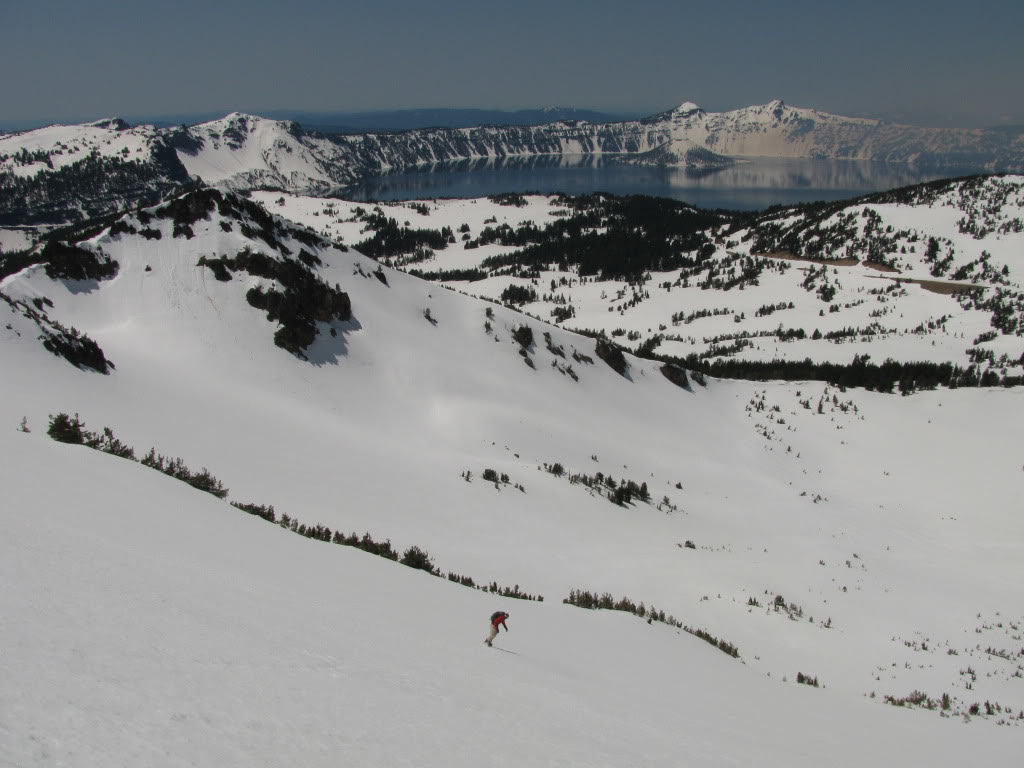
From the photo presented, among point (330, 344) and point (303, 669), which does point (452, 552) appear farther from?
point (330, 344)

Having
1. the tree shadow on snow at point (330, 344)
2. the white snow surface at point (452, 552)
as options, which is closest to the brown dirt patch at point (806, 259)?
the white snow surface at point (452, 552)

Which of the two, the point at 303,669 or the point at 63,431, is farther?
the point at 63,431

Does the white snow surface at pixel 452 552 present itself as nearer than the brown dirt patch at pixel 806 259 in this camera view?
Yes

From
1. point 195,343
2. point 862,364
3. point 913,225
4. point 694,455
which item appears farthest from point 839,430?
point 913,225

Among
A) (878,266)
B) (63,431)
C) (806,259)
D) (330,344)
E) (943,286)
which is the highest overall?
(806,259)

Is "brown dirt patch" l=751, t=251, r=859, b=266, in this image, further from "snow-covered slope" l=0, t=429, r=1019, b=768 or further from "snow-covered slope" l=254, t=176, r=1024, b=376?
"snow-covered slope" l=0, t=429, r=1019, b=768

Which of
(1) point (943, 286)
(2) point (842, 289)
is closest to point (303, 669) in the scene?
(2) point (842, 289)

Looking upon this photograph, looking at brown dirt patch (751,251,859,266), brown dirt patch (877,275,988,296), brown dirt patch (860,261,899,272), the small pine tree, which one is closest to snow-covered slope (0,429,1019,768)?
the small pine tree

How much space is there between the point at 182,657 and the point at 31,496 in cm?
462

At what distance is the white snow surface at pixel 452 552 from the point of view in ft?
14.0

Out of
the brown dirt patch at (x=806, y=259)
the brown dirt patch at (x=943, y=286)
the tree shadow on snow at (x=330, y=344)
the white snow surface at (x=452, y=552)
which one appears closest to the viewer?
the white snow surface at (x=452, y=552)

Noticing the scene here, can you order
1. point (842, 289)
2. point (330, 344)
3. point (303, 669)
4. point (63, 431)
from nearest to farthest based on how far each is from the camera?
1. point (303, 669)
2. point (63, 431)
3. point (330, 344)
4. point (842, 289)

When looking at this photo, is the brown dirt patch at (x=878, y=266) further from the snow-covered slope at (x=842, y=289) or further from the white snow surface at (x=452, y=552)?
the white snow surface at (x=452, y=552)

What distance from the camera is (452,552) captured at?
50.6 ft
